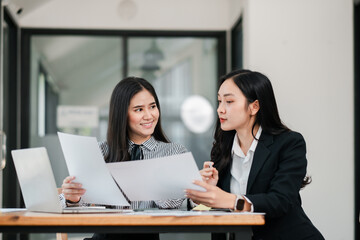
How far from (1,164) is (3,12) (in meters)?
3.19

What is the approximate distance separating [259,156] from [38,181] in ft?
3.00

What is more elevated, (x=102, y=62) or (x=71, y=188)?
(x=102, y=62)

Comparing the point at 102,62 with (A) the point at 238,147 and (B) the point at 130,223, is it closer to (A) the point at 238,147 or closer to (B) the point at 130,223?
(A) the point at 238,147

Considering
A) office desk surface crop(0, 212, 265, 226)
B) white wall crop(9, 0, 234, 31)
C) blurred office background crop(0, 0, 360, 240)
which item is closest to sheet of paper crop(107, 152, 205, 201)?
office desk surface crop(0, 212, 265, 226)

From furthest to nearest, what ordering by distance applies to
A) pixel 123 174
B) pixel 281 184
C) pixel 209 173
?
pixel 209 173
pixel 281 184
pixel 123 174

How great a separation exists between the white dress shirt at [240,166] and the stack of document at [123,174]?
0.45m

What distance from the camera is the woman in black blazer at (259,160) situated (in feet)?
7.27

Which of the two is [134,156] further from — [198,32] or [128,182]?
[198,32]

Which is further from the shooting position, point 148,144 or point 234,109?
point 148,144

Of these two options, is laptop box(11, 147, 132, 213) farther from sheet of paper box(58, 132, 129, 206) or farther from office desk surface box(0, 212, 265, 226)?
office desk surface box(0, 212, 265, 226)

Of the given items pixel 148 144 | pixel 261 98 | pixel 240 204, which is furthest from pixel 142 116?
pixel 240 204

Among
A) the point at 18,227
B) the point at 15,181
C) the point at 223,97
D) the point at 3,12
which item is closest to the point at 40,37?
the point at 3,12

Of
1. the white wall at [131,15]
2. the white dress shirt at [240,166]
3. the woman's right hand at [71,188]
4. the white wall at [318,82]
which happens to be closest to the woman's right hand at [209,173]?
the white dress shirt at [240,166]

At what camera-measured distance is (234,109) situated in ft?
8.00
